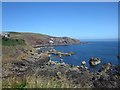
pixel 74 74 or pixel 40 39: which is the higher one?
pixel 40 39

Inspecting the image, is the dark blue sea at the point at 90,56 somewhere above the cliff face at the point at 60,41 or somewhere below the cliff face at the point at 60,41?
below

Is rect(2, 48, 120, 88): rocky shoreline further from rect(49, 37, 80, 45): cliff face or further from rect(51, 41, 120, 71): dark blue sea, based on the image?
rect(49, 37, 80, 45): cliff face

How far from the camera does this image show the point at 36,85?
19.1 ft

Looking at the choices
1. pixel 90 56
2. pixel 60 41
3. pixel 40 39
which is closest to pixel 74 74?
pixel 90 56

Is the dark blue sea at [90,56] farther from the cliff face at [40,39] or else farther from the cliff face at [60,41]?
the cliff face at [60,41]

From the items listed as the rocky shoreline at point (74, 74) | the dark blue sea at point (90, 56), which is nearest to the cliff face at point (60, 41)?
the dark blue sea at point (90, 56)

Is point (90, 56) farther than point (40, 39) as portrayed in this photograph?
No

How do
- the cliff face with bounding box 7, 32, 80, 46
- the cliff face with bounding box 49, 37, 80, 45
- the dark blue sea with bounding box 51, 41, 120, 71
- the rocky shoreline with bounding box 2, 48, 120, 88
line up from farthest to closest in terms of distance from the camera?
the cliff face with bounding box 49, 37, 80, 45
the cliff face with bounding box 7, 32, 80, 46
the dark blue sea with bounding box 51, 41, 120, 71
the rocky shoreline with bounding box 2, 48, 120, 88

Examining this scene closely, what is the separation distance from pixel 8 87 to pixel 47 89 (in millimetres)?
975

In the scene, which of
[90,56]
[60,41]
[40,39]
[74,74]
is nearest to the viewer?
[74,74]

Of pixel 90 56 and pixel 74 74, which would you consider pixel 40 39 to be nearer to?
pixel 90 56

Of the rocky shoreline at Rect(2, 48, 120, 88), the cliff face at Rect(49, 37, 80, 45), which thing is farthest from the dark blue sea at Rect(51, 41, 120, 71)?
the cliff face at Rect(49, 37, 80, 45)

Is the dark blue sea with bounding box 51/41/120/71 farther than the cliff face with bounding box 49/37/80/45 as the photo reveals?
No

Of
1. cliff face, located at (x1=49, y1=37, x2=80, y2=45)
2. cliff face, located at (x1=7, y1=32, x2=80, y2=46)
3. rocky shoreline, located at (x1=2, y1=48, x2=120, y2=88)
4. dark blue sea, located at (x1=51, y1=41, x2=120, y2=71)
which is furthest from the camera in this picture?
cliff face, located at (x1=49, y1=37, x2=80, y2=45)
